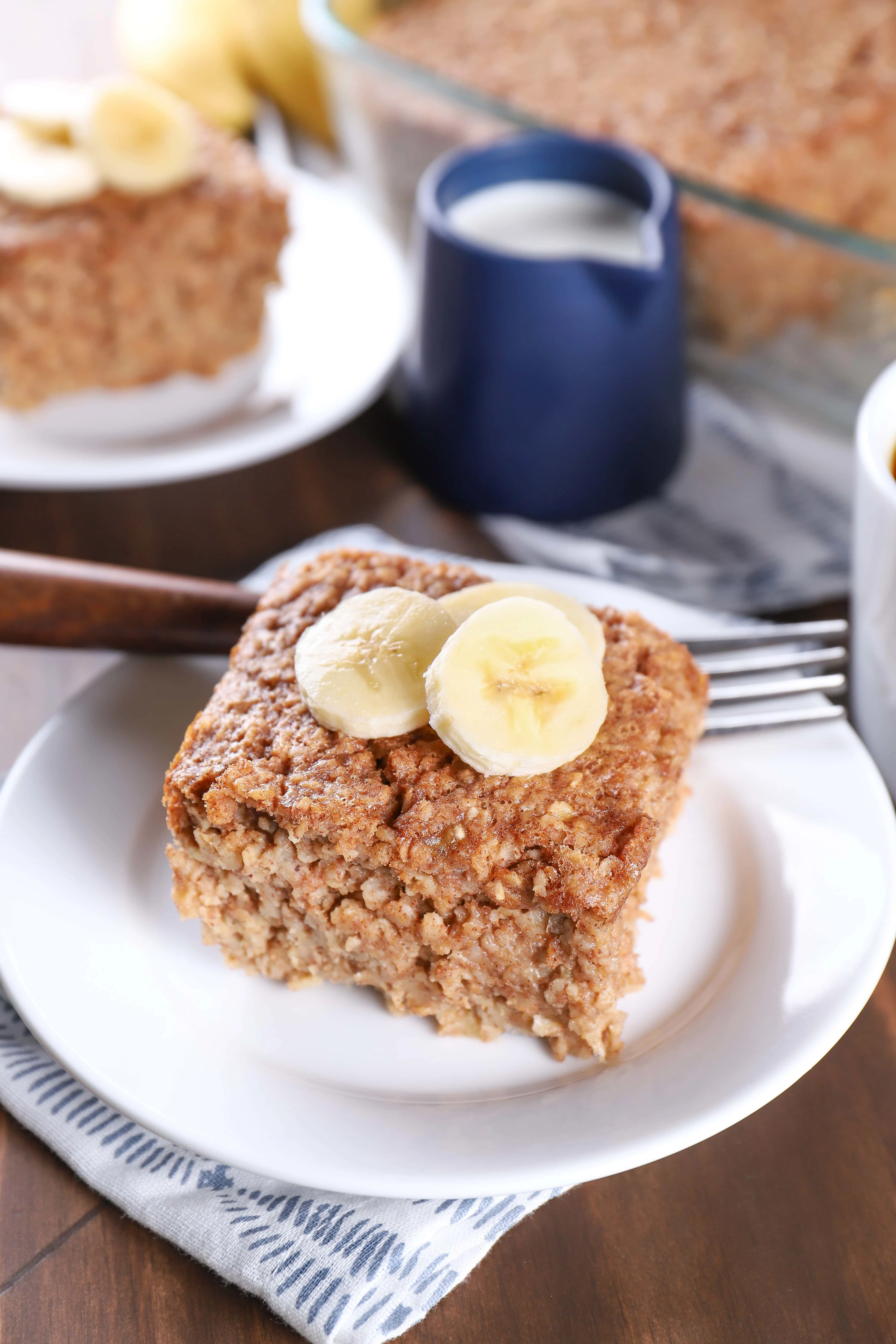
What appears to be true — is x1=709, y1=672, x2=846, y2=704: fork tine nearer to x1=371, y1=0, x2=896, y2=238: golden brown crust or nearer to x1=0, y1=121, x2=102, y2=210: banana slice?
x1=371, y1=0, x2=896, y2=238: golden brown crust

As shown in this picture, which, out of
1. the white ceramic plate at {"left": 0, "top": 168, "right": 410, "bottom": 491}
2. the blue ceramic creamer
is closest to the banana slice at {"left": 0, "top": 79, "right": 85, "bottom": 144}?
the white ceramic plate at {"left": 0, "top": 168, "right": 410, "bottom": 491}

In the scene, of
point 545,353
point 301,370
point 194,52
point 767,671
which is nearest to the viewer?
point 767,671

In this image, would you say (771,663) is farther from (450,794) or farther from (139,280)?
(139,280)

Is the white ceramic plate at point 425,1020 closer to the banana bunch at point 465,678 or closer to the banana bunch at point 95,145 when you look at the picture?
the banana bunch at point 465,678

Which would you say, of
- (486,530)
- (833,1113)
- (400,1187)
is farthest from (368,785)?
(486,530)

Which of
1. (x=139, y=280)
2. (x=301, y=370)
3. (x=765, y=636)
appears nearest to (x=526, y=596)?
(x=765, y=636)

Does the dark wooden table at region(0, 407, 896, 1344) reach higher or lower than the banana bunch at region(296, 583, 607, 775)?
lower

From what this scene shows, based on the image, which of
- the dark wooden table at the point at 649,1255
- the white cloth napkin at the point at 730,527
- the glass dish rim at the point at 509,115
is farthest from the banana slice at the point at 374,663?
the glass dish rim at the point at 509,115
